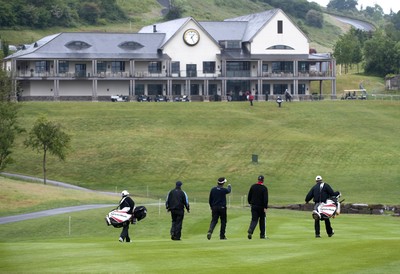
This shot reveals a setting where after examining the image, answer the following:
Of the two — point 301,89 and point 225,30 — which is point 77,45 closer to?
point 225,30

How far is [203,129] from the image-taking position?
9988cm

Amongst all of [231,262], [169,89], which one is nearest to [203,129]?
[169,89]

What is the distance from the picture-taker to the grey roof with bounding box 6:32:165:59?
129625mm

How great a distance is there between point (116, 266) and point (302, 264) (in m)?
4.71

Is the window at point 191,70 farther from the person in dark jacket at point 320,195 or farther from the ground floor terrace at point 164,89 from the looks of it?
the person in dark jacket at point 320,195

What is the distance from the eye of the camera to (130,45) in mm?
135125

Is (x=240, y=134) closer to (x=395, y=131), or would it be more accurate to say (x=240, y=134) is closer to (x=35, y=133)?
(x=395, y=131)

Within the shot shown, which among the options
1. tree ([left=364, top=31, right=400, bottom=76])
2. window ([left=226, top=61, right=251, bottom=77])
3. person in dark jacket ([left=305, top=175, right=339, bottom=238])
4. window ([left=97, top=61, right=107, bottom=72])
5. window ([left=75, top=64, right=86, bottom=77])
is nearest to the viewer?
person in dark jacket ([left=305, top=175, right=339, bottom=238])

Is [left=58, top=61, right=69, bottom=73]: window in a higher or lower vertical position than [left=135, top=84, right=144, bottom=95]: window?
higher

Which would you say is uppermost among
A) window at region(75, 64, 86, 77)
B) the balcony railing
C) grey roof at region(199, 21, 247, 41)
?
grey roof at region(199, 21, 247, 41)

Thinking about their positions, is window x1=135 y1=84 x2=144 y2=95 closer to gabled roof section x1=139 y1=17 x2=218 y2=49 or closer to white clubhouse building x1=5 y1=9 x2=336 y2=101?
white clubhouse building x1=5 y1=9 x2=336 y2=101

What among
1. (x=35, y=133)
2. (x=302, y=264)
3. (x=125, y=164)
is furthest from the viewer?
(x=125, y=164)

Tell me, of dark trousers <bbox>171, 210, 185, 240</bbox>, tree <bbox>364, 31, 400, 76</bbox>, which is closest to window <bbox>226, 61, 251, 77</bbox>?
tree <bbox>364, 31, 400, 76</bbox>

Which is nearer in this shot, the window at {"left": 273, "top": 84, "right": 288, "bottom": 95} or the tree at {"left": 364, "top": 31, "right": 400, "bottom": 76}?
the window at {"left": 273, "top": 84, "right": 288, "bottom": 95}
